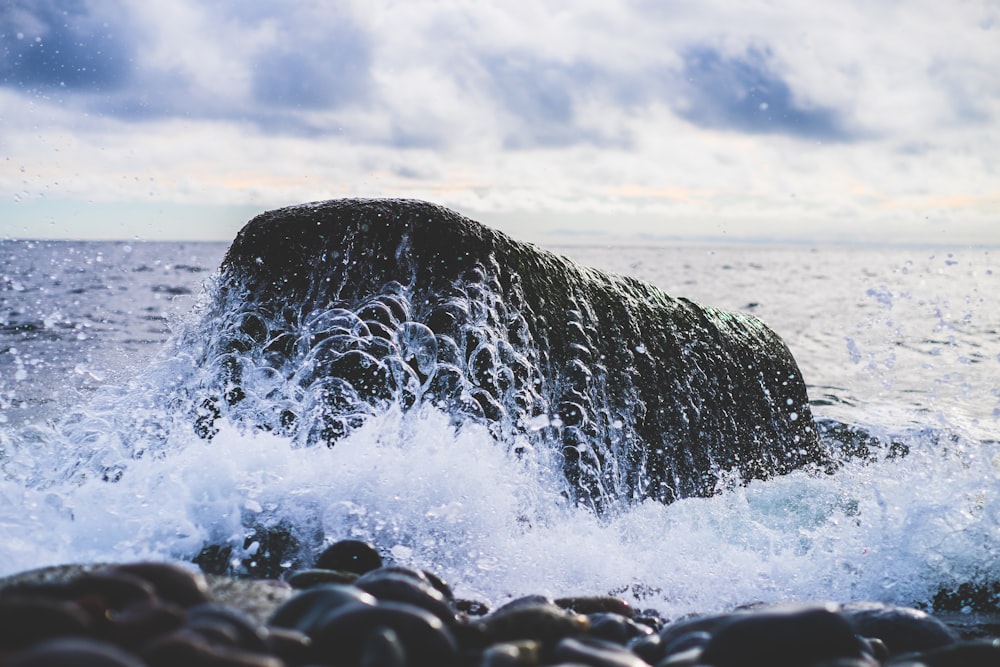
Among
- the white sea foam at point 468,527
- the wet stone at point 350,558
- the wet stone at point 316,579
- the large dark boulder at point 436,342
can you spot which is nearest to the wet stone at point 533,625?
the wet stone at point 316,579

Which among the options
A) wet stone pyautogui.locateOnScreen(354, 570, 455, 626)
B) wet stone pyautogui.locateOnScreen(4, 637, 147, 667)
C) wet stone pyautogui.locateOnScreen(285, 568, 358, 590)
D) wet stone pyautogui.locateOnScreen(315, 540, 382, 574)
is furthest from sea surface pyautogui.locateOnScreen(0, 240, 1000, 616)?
wet stone pyautogui.locateOnScreen(4, 637, 147, 667)

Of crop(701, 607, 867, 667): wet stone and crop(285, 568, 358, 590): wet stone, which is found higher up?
crop(701, 607, 867, 667): wet stone

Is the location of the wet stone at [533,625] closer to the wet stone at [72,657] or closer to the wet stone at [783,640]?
the wet stone at [783,640]

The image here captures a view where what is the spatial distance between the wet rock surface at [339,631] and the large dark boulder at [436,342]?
195 cm

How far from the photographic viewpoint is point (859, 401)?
38.8 ft

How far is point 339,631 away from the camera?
2.21m

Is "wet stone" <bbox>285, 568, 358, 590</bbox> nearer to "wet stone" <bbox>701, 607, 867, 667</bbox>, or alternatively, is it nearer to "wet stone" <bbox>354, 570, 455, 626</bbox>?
"wet stone" <bbox>354, 570, 455, 626</bbox>

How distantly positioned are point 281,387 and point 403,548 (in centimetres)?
123

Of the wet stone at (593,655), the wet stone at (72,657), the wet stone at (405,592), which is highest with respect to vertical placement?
the wet stone at (72,657)

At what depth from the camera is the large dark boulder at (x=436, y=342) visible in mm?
4875

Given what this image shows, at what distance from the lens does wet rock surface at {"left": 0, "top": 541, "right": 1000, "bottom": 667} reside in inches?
76.2

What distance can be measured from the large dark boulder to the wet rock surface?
6.39ft

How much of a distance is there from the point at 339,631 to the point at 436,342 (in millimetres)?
2817

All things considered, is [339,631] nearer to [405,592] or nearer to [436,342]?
[405,592]
